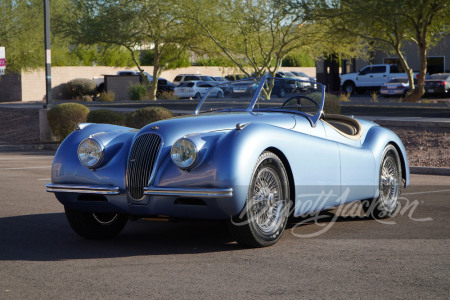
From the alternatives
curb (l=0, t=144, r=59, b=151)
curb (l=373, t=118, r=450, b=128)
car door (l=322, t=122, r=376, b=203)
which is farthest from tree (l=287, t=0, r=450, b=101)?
car door (l=322, t=122, r=376, b=203)

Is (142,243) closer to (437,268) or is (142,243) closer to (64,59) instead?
(437,268)

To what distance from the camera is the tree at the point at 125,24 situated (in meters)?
41.8

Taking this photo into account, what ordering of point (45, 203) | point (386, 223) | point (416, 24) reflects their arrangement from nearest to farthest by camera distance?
point (386, 223), point (45, 203), point (416, 24)

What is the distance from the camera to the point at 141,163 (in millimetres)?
6590

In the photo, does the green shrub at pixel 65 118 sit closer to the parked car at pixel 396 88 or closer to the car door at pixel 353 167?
the car door at pixel 353 167

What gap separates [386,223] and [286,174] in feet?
6.11

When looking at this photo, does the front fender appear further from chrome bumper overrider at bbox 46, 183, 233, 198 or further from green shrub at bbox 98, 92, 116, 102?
green shrub at bbox 98, 92, 116, 102

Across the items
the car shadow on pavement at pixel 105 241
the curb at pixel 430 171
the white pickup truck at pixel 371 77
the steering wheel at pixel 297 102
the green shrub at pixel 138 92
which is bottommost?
the curb at pixel 430 171

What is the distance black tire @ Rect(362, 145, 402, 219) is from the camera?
8.43 metres

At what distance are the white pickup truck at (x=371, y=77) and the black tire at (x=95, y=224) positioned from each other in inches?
1616

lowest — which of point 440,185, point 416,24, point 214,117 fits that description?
point 440,185

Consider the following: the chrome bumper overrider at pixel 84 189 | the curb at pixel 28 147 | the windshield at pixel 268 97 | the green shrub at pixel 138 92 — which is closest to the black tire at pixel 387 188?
the windshield at pixel 268 97

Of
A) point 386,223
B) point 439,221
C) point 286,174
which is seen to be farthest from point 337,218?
point 286,174

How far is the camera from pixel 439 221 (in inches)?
317
